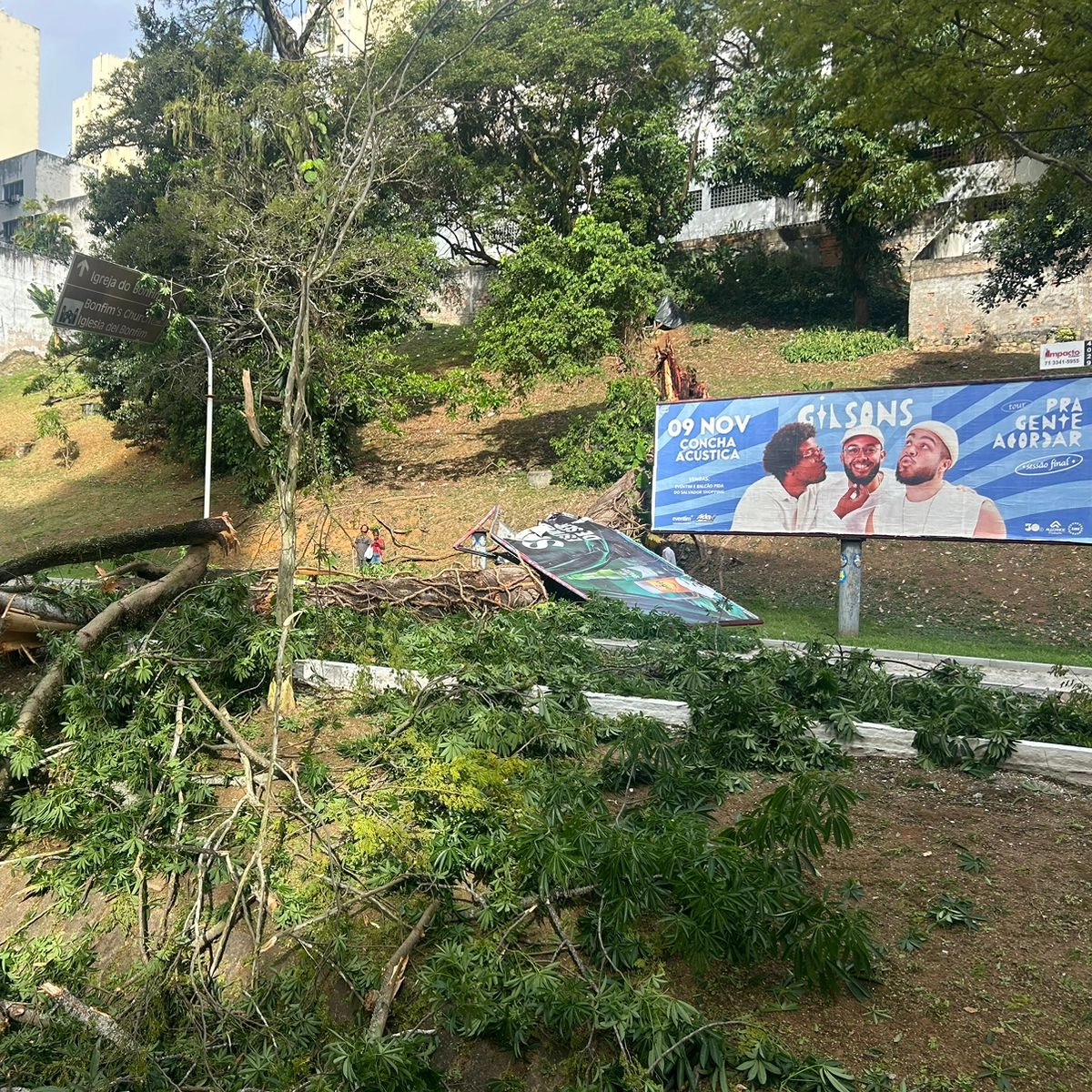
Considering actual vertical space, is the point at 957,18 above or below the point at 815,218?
below

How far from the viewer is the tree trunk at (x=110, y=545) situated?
7.50 metres

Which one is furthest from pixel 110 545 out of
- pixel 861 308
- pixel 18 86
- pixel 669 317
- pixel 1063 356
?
pixel 18 86

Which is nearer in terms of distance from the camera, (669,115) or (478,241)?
(669,115)

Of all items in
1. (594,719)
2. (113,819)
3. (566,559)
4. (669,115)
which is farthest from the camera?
(669,115)

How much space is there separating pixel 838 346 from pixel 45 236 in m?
35.4

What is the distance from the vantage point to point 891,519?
1228 centimetres

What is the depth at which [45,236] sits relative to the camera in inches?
1620

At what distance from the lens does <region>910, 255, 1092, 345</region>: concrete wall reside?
75.2 feet

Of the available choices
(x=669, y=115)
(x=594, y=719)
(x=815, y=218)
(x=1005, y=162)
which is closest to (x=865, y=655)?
(x=594, y=719)

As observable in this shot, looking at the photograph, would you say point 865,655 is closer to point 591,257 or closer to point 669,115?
point 591,257

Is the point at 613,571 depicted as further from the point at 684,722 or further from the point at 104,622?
the point at 104,622

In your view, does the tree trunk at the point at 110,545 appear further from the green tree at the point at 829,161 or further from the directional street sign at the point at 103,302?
the green tree at the point at 829,161

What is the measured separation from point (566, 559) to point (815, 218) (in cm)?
2180

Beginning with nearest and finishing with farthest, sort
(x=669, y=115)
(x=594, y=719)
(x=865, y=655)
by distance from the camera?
(x=594, y=719)
(x=865, y=655)
(x=669, y=115)
